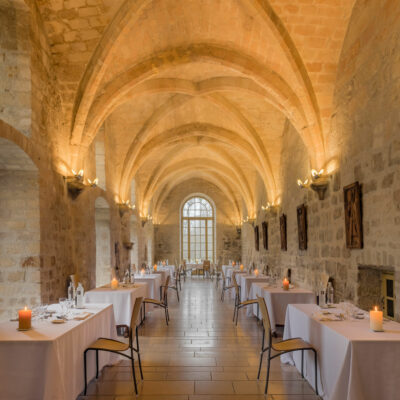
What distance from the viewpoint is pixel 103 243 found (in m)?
9.39

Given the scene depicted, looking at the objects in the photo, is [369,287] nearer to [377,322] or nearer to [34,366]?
[377,322]

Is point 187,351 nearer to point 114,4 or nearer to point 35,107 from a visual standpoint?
point 35,107

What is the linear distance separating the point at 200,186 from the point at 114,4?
45.9ft

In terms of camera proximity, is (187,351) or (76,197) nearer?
(187,351)

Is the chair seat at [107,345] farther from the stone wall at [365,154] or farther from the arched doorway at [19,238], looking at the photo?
the stone wall at [365,154]

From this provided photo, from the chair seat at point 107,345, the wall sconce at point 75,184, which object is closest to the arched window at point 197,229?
the wall sconce at point 75,184

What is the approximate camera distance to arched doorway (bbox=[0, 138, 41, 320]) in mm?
Answer: 4957

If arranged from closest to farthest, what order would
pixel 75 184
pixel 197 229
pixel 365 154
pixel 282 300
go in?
pixel 365 154 < pixel 282 300 < pixel 75 184 < pixel 197 229

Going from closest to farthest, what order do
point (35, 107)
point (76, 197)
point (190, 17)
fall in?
point (35, 107) → point (190, 17) → point (76, 197)

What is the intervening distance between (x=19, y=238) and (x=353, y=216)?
4.41m

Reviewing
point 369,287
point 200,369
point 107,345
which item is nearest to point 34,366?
point 107,345

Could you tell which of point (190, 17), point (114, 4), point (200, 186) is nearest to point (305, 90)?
point (190, 17)

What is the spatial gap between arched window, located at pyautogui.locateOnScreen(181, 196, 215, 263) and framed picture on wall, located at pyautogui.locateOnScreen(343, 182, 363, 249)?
46.1 ft

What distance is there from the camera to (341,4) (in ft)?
17.7
